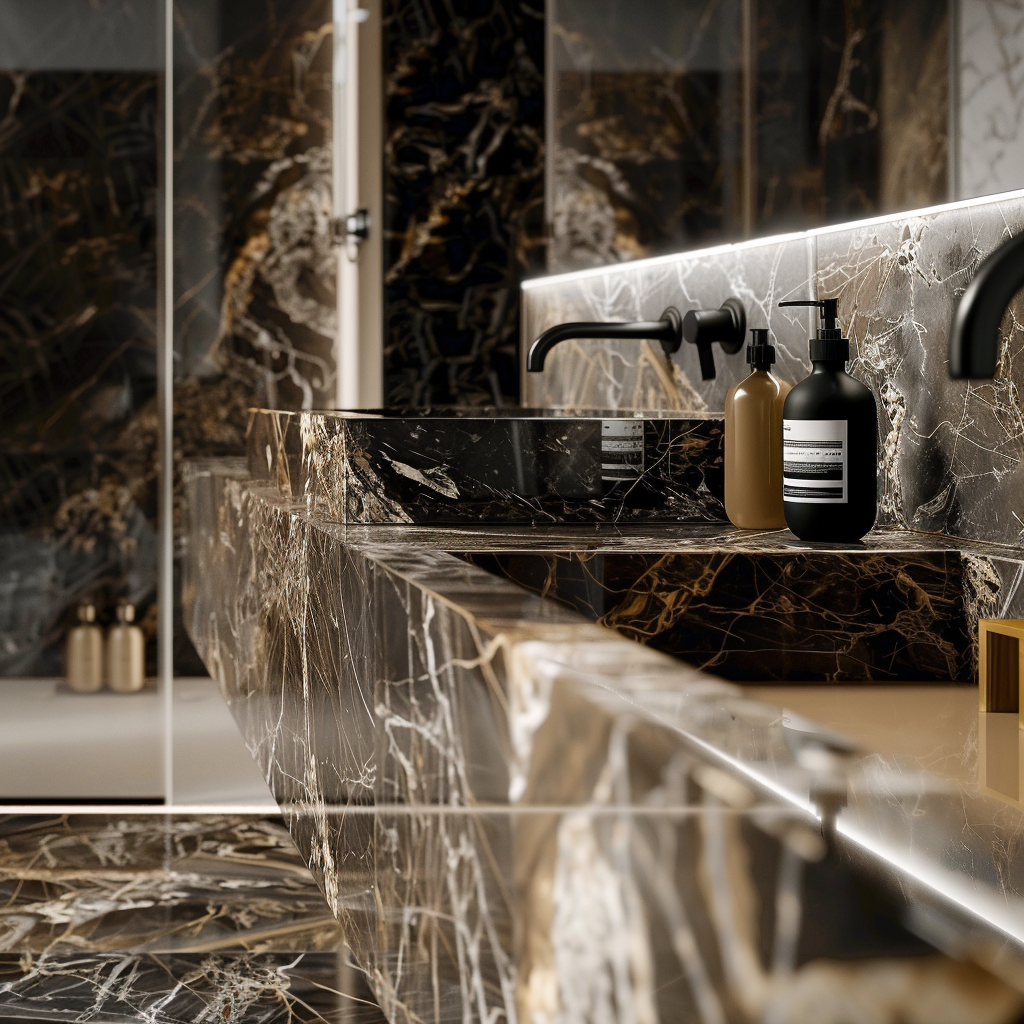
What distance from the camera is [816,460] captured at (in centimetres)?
114

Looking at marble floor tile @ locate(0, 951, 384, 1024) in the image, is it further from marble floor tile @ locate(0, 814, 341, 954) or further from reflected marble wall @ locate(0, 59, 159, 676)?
reflected marble wall @ locate(0, 59, 159, 676)

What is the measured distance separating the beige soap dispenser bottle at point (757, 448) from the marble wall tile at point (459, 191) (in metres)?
1.50

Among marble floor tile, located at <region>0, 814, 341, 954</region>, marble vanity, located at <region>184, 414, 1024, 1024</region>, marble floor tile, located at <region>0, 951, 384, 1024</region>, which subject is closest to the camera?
marble vanity, located at <region>184, 414, 1024, 1024</region>

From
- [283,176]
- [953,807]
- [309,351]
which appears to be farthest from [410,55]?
[953,807]

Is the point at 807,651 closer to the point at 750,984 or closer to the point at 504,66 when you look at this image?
the point at 750,984

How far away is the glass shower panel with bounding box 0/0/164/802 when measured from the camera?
9.67 ft

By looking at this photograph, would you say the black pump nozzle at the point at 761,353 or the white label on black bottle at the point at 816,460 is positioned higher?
the black pump nozzle at the point at 761,353

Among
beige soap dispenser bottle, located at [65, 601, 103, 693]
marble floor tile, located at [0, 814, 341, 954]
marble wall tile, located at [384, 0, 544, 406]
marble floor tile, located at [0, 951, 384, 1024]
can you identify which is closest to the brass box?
marble floor tile, located at [0, 951, 384, 1024]

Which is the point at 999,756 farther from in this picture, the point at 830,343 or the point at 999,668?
the point at 830,343

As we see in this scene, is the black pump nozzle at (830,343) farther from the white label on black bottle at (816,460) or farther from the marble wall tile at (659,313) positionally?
the marble wall tile at (659,313)

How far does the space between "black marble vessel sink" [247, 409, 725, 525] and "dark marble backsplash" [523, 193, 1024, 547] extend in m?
0.19

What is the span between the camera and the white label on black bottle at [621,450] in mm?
1291

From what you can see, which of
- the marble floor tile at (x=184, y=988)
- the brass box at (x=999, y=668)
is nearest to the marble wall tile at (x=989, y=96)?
the brass box at (x=999, y=668)

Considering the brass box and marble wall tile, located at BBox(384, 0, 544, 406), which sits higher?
marble wall tile, located at BBox(384, 0, 544, 406)
